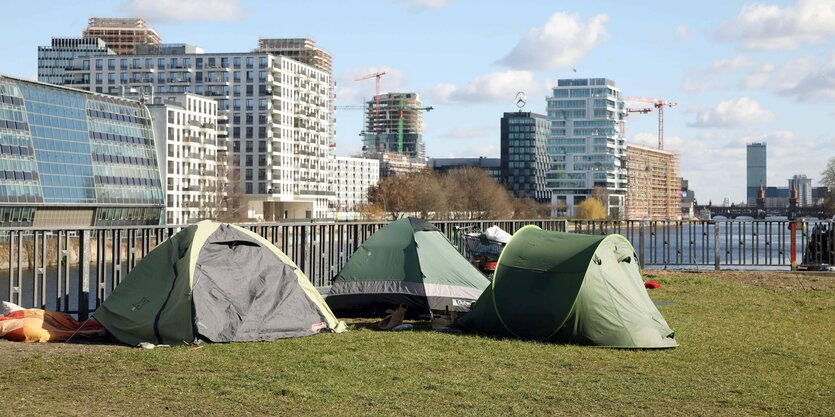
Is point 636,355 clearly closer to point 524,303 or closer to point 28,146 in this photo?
point 524,303

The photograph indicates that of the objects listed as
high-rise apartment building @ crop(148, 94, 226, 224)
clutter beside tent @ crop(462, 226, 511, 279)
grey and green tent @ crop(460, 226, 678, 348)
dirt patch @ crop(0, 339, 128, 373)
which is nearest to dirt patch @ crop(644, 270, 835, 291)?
clutter beside tent @ crop(462, 226, 511, 279)

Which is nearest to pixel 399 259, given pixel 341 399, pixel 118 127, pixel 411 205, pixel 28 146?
pixel 341 399

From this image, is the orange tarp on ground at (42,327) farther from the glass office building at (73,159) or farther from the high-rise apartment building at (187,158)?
the high-rise apartment building at (187,158)

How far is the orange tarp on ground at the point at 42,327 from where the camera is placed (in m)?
14.0

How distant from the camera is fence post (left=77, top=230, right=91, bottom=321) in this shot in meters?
15.8

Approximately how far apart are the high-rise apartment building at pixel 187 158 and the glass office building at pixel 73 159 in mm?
7551

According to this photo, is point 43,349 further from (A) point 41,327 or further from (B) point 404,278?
(B) point 404,278

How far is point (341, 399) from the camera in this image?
10.1 metres

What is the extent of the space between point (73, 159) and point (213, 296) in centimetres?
8105

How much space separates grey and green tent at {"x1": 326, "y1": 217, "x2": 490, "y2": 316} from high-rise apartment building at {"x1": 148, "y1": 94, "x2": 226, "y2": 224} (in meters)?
95.6

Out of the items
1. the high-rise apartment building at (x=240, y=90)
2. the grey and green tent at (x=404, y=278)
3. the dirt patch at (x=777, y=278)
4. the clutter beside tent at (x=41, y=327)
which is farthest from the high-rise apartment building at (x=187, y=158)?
the clutter beside tent at (x=41, y=327)

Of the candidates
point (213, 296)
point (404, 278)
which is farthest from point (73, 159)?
point (213, 296)

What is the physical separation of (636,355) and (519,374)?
2.45 metres

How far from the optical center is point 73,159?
90062 mm
